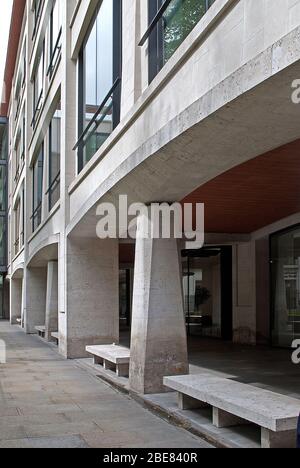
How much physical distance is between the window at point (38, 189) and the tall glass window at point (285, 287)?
1113cm

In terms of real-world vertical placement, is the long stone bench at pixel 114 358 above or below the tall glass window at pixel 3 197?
below

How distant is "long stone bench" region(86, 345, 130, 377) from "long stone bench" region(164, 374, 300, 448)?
310cm

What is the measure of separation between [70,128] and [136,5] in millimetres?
6865

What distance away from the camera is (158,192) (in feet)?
30.5

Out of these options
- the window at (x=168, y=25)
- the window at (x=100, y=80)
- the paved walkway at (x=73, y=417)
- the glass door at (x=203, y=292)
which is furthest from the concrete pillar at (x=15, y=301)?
the window at (x=168, y=25)

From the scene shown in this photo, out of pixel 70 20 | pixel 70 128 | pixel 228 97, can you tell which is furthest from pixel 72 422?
pixel 70 20

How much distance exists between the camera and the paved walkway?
6840 millimetres

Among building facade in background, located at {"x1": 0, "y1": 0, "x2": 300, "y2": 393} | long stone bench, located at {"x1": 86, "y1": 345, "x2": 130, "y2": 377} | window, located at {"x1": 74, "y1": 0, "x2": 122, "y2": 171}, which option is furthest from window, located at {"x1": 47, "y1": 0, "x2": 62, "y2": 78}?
long stone bench, located at {"x1": 86, "y1": 345, "x2": 130, "y2": 377}

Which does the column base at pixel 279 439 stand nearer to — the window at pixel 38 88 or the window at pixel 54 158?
the window at pixel 54 158

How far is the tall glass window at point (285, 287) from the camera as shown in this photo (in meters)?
16.0

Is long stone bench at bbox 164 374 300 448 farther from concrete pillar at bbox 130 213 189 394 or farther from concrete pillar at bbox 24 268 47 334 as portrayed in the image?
concrete pillar at bbox 24 268 47 334

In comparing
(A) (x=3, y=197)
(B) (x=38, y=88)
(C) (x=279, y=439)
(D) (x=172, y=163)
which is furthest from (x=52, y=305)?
(A) (x=3, y=197)

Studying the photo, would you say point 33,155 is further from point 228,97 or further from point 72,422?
point 228,97

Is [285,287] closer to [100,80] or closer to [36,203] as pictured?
[100,80]
